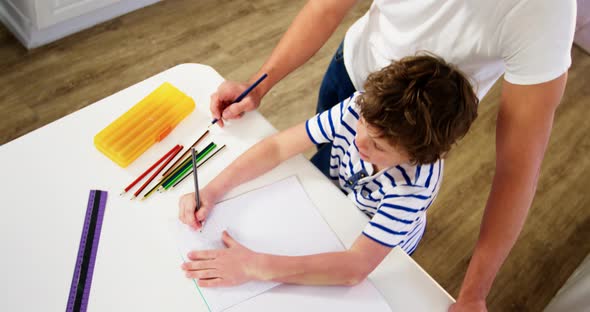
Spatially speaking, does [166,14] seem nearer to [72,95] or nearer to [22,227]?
[72,95]

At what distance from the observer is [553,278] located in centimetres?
184

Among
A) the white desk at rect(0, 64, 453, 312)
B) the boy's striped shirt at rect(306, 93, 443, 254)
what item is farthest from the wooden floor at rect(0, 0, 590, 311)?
the white desk at rect(0, 64, 453, 312)

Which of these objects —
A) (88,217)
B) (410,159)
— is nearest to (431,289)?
(410,159)

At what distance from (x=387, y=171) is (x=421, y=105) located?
18 cm

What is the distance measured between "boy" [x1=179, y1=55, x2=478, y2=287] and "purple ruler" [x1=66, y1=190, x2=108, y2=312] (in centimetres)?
15

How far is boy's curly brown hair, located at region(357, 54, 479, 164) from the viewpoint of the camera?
2.70ft

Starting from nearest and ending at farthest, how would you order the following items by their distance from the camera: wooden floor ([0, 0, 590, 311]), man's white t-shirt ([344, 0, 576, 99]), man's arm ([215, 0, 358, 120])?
man's white t-shirt ([344, 0, 576, 99]), man's arm ([215, 0, 358, 120]), wooden floor ([0, 0, 590, 311])

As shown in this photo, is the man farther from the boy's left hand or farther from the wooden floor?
the wooden floor

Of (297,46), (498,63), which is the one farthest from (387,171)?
(297,46)

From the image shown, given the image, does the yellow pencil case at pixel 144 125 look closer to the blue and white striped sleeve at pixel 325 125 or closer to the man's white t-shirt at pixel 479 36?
the blue and white striped sleeve at pixel 325 125

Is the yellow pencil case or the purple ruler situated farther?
the yellow pencil case

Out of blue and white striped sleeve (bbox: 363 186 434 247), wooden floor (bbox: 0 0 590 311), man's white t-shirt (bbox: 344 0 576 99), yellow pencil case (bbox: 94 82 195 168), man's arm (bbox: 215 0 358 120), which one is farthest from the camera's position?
wooden floor (bbox: 0 0 590 311)

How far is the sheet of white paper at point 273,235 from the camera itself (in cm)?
85

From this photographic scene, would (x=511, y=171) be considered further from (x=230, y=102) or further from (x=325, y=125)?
(x=230, y=102)
